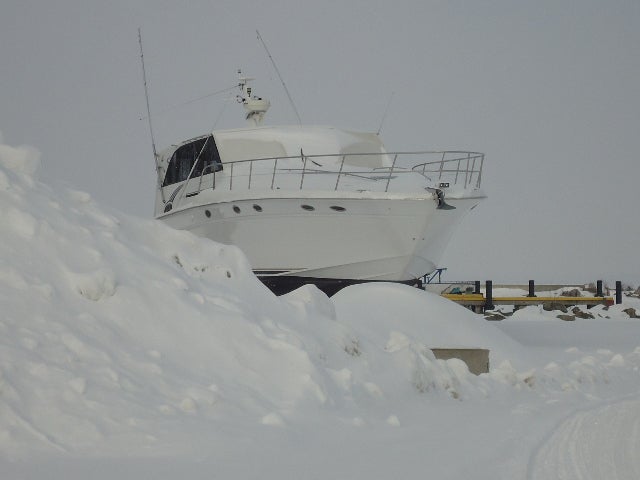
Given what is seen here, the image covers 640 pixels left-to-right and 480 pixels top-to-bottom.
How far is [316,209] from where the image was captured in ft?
64.2

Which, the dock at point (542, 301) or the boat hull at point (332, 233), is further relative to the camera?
the dock at point (542, 301)

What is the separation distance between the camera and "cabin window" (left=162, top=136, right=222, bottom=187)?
21.8 metres

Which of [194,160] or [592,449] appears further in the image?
[194,160]

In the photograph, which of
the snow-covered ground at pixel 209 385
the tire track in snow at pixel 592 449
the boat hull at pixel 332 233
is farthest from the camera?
the boat hull at pixel 332 233

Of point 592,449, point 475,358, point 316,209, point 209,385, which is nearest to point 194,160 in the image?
point 316,209

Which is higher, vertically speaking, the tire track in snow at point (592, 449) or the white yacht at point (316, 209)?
the white yacht at point (316, 209)

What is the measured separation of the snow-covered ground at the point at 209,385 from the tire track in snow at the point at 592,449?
0.07 feet

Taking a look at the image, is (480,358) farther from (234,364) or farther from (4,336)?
(4,336)

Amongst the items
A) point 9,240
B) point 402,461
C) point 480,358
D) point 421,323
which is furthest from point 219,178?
point 402,461

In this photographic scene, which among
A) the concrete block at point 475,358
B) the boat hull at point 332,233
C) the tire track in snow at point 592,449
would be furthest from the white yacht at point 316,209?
the tire track in snow at point 592,449

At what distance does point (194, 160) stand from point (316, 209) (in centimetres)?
434

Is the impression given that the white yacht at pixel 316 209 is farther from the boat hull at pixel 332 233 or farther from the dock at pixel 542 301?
the dock at pixel 542 301

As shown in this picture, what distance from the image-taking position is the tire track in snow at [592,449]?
575cm

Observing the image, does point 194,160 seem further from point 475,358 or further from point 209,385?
point 209,385
